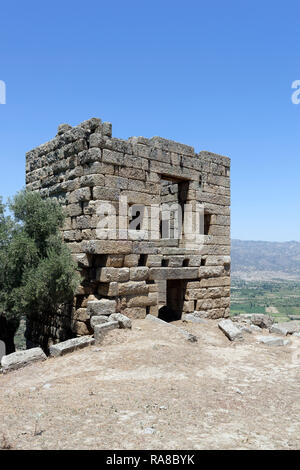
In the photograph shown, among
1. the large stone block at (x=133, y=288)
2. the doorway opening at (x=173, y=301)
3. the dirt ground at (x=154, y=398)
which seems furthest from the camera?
the doorway opening at (x=173, y=301)

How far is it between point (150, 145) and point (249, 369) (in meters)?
6.95

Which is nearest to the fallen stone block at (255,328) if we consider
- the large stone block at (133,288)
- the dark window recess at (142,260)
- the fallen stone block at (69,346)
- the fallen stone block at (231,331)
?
the fallen stone block at (231,331)

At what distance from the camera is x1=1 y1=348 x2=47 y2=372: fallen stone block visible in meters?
8.06

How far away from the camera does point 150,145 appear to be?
11.7 meters

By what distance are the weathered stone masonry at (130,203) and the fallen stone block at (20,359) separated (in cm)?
209

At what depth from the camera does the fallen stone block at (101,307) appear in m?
10.2

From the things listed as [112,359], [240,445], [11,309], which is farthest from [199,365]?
[11,309]

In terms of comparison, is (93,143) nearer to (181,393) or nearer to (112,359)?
(112,359)

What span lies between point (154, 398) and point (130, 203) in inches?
243

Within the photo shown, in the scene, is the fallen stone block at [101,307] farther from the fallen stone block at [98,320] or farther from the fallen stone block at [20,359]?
the fallen stone block at [20,359]

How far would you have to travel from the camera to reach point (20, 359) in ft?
27.3

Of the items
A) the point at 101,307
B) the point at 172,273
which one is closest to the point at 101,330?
the point at 101,307

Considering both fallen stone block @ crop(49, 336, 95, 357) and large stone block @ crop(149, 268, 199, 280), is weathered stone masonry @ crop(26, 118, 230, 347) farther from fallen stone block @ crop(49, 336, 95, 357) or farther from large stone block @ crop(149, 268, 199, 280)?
fallen stone block @ crop(49, 336, 95, 357)

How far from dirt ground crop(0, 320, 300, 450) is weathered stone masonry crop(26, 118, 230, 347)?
5.84 ft
